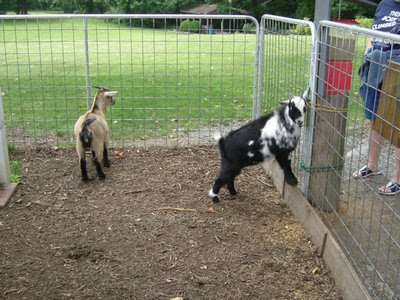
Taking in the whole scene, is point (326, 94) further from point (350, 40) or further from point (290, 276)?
point (290, 276)

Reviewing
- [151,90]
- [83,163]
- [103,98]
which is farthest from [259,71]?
[151,90]

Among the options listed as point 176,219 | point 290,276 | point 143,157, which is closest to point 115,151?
point 143,157

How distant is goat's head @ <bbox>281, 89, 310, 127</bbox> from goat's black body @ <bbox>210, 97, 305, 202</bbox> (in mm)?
69

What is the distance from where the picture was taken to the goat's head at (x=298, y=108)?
4332 millimetres

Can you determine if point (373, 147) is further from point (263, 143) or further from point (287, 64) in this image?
point (287, 64)

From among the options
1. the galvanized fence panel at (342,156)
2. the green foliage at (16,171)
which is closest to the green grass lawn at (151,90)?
the galvanized fence panel at (342,156)

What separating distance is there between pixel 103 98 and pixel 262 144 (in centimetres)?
236

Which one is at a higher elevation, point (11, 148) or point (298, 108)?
point (298, 108)

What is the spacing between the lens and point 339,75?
3980 mm

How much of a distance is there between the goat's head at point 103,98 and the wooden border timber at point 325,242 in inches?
91.5

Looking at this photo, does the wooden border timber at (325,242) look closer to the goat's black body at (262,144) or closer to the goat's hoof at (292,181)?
the goat's hoof at (292,181)

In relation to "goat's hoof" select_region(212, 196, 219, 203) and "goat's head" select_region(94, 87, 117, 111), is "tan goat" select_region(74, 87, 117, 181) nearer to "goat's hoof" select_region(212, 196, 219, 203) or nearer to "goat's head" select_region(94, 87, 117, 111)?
"goat's head" select_region(94, 87, 117, 111)

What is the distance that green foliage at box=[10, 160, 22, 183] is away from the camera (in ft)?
18.1

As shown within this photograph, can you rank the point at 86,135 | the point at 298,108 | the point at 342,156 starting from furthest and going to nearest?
the point at 86,135 → the point at 298,108 → the point at 342,156
